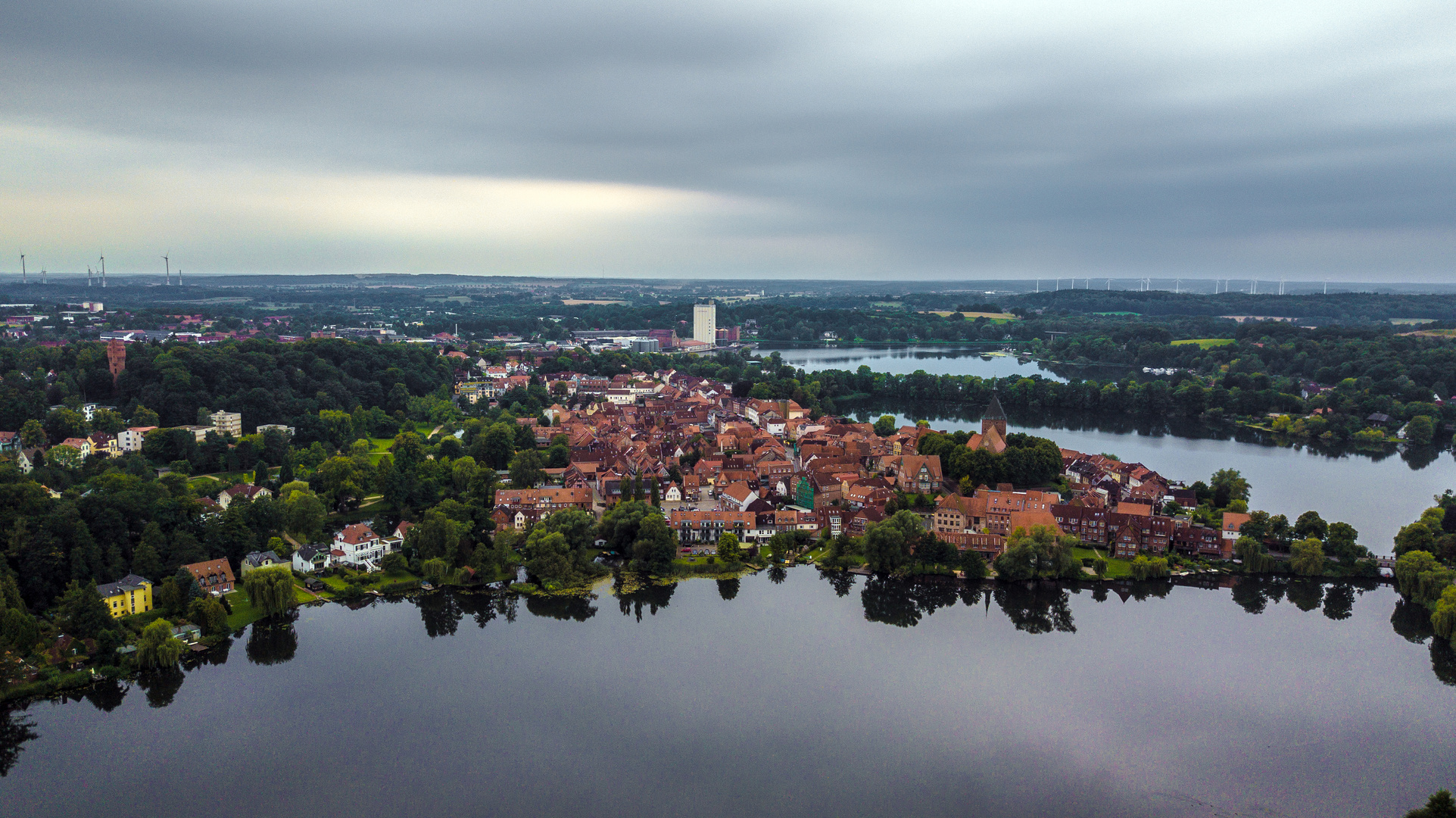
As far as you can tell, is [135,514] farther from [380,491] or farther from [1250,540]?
[1250,540]

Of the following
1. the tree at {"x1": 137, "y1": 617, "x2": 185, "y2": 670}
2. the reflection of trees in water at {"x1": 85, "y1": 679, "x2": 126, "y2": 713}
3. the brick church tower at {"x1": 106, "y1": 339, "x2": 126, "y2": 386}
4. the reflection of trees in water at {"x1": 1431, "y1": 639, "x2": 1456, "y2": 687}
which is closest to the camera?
the reflection of trees in water at {"x1": 85, "y1": 679, "x2": 126, "y2": 713}

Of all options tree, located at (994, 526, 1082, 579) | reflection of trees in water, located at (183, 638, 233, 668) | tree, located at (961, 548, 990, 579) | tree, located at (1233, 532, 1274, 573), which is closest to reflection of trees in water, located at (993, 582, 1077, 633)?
tree, located at (994, 526, 1082, 579)

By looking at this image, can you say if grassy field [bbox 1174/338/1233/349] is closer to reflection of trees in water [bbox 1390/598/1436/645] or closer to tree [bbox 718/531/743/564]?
reflection of trees in water [bbox 1390/598/1436/645]

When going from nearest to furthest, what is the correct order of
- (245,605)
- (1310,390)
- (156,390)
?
(245,605), (156,390), (1310,390)

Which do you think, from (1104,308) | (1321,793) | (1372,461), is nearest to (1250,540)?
(1321,793)

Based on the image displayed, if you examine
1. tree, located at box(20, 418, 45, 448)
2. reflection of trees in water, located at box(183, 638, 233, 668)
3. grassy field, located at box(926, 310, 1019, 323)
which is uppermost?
grassy field, located at box(926, 310, 1019, 323)

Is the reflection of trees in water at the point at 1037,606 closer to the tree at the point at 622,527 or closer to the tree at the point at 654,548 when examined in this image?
the tree at the point at 654,548

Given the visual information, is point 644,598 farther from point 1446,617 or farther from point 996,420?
point 996,420
